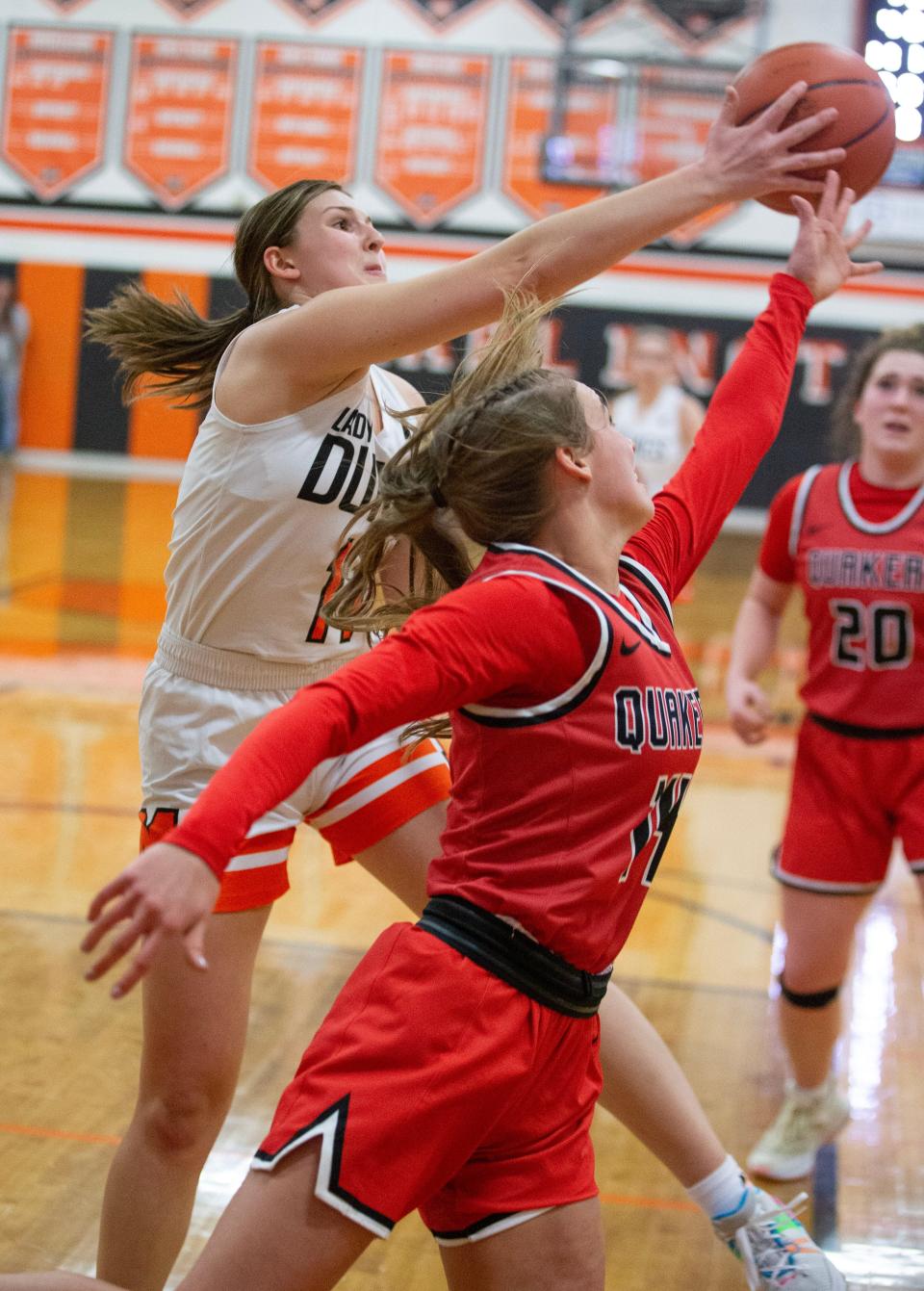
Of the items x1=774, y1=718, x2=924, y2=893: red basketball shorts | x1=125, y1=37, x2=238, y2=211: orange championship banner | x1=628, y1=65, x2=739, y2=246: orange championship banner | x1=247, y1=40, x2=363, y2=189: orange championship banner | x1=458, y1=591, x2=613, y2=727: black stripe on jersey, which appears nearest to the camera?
x1=458, y1=591, x2=613, y2=727: black stripe on jersey

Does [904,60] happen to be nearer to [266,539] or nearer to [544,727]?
[266,539]

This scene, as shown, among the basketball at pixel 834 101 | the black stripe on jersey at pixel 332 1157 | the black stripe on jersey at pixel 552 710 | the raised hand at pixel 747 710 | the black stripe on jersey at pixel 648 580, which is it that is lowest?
the black stripe on jersey at pixel 332 1157

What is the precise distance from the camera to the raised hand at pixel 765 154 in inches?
84.7

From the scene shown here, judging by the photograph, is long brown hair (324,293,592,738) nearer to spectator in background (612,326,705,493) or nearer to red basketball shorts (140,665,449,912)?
red basketball shorts (140,665,449,912)

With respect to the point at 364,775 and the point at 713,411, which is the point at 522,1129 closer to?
the point at 364,775

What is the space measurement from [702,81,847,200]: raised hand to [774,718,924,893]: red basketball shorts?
1.31 m

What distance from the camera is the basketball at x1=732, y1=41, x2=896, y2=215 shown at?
234cm

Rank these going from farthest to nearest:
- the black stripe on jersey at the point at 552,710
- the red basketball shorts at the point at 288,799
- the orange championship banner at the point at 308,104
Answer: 1. the orange championship banner at the point at 308,104
2. the red basketball shorts at the point at 288,799
3. the black stripe on jersey at the point at 552,710

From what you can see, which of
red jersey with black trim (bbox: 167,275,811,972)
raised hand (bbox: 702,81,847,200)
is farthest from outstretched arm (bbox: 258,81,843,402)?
red jersey with black trim (bbox: 167,275,811,972)

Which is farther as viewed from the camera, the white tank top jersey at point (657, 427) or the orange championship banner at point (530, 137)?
the orange championship banner at point (530, 137)

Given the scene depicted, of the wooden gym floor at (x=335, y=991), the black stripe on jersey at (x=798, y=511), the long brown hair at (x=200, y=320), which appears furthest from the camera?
the black stripe on jersey at (x=798, y=511)

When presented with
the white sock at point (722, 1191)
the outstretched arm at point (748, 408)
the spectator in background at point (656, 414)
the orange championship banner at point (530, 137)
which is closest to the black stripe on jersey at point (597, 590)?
the outstretched arm at point (748, 408)

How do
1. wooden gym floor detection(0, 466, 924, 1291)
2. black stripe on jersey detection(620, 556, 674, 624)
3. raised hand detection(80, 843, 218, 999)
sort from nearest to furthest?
raised hand detection(80, 843, 218, 999) < black stripe on jersey detection(620, 556, 674, 624) < wooden gym floor detection(0, 466, 924, 1291)

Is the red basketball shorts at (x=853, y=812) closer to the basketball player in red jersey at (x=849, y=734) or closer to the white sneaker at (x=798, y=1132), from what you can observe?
the basketball player in red jersey at (x=849, y=734)
